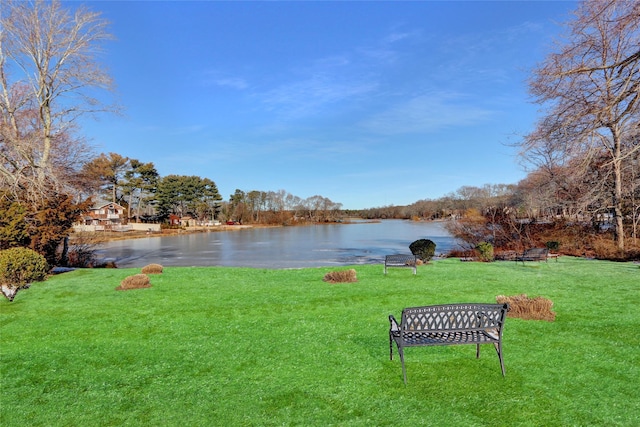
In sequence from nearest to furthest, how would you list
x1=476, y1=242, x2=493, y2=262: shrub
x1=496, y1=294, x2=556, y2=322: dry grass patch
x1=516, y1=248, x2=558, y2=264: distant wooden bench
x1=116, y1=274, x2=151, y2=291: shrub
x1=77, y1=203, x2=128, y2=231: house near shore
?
x1=496, y1=294, x2=556, y2=322: dry grass patch < x1=116, y1=274, x2=151, y2=291: shrub < x1=516, y1=248, x2=558, y2=264: distant wooden bench < x1=476, y1=242, x2=493, y2=262: shrub < x1=77, y1=203, x2=128, y2=231: house near shore

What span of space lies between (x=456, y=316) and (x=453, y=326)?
23 cm

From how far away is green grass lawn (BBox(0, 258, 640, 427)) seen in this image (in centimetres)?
371

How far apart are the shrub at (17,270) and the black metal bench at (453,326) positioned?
9.97 m

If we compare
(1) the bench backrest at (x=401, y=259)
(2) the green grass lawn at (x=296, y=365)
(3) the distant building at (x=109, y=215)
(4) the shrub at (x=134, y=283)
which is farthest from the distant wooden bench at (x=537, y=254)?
(3) the distant building at (x=109, y=215)

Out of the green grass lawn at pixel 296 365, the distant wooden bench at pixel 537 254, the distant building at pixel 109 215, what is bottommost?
the green grass lawn at pixel 296 365

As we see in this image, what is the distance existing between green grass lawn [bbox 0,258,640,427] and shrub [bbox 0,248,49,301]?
2.71 ft

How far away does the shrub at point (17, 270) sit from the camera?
9906 mm

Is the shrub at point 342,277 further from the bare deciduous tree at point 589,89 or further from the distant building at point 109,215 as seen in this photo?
the distant building at point 109,215

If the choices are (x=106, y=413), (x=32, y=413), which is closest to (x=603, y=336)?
(x=106, y=413)

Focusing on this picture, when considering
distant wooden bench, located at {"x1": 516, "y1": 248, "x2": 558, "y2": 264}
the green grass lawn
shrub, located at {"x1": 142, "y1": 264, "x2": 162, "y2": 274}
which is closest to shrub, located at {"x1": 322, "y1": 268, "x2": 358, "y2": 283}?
the green grass lawn

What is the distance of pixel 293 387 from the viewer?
428 centimetres

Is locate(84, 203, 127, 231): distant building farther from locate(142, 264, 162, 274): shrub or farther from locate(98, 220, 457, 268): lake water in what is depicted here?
locate(142, 264, 162, 274): shrub

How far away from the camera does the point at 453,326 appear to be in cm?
477

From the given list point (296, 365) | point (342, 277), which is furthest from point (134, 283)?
point (296, 365)
